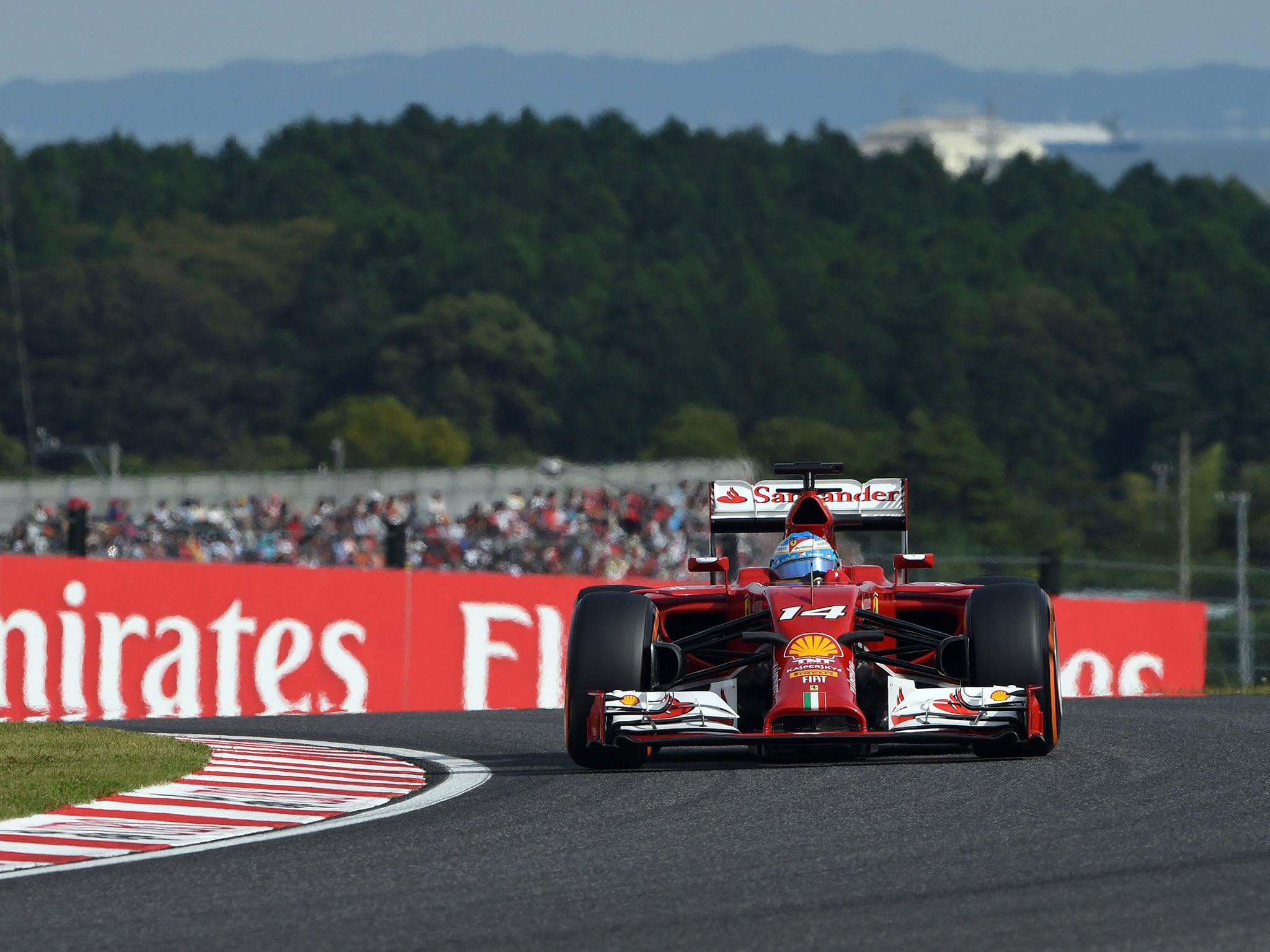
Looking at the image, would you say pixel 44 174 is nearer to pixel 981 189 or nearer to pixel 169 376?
pixel 169 376

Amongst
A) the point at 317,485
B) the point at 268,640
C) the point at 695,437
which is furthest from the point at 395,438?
the point at 268,640

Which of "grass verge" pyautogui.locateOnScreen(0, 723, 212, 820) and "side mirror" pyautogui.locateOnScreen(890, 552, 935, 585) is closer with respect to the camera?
"grass verge" pyautogui.locateOnScreen(0, 723, 212, 820)

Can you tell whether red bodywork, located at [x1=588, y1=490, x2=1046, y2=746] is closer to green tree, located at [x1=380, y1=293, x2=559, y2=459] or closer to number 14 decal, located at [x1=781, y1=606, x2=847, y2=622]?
number 14 decal, located at [x1=781, y1=606, x2=847, y2=622]

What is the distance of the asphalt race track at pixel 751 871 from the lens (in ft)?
21.0

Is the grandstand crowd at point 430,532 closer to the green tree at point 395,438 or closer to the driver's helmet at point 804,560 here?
the driver's helmet at point 804,560

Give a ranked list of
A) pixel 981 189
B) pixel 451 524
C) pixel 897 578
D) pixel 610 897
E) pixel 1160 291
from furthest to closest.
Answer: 1. pixel 981 189
2. pixel 1160 291
3. pixel 451 524
4. pixel 897 578
5. pixel 610 897

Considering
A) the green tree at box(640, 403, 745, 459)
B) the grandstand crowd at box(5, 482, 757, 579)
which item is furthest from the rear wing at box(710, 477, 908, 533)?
the green tree at box(640, 403, 745, 459)

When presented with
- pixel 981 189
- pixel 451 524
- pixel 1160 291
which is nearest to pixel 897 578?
pixel 451 524

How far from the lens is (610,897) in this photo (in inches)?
274

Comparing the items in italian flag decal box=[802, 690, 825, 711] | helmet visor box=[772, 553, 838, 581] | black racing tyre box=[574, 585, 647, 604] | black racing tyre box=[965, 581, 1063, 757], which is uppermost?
helmet visor box=[772, 553, 838, 581]

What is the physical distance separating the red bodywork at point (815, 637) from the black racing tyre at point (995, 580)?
17cm

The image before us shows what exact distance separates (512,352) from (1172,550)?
36439 mm

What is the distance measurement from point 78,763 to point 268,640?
631 centimetres

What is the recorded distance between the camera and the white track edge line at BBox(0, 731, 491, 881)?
8.06m
